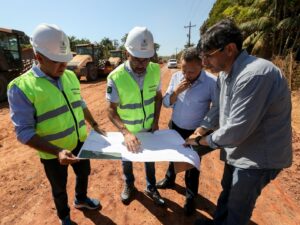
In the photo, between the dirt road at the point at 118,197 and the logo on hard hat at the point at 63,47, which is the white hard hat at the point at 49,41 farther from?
the dirt road at the point at 118,197

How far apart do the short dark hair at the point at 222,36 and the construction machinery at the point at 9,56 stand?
33.9 feet

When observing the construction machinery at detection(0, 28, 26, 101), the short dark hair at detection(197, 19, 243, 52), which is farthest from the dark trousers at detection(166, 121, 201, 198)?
the construction machinery at detection(0, 28, 26, 101)

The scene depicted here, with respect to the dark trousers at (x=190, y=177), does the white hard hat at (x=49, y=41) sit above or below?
above

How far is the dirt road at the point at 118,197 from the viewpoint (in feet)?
10.3

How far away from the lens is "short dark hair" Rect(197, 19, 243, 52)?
1.78 meters

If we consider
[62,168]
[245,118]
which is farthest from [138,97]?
[245,118]

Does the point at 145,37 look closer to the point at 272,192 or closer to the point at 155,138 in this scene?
the point at 155,138

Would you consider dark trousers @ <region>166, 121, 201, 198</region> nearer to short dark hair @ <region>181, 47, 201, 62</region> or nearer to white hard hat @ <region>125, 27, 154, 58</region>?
short dark hair @ <region>181, 47, 201, 62</region>

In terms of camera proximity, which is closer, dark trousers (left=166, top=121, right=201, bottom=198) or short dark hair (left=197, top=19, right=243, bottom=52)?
short dark hair (left=197, top=19, right=243, bottom=52)

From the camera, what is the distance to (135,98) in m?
2.87

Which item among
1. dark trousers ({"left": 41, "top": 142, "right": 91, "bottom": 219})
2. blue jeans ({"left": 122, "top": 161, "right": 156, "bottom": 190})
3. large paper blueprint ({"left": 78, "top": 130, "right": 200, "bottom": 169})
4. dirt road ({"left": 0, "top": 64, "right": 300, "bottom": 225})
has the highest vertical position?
large paper blueprint ({"left": 78, "top": 130, "right": 200, "bottom": 169})

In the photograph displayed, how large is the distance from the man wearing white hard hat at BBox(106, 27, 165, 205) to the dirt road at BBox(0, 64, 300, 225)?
108 cm

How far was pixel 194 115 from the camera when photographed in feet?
9.59

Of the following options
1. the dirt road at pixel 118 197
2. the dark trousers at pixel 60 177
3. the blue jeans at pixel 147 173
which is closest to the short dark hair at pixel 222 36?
the dark trousers at pixel 60 177
